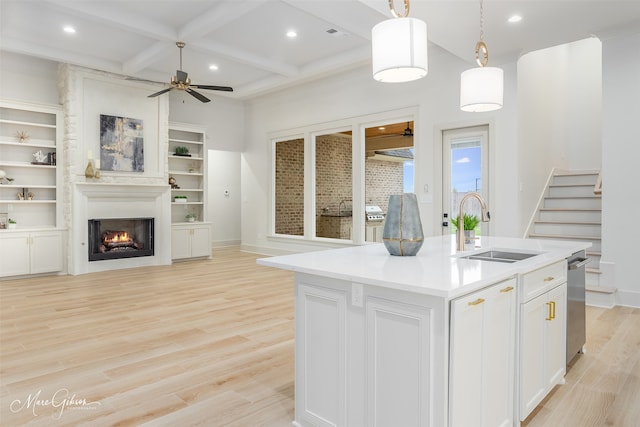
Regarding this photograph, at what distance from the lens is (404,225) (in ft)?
7.43

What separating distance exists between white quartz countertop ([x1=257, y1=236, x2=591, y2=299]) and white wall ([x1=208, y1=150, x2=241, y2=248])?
7492 mm

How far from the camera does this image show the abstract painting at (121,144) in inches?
268

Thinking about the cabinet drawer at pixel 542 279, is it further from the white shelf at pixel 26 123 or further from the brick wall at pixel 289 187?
the white shelf at pixel 26 123

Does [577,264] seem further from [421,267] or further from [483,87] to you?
[421,267]

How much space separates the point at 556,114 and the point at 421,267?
631 cm

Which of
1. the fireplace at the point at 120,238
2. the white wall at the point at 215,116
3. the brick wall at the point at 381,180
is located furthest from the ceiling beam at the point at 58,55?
the brick wall at the point at 381,180

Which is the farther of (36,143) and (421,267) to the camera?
(36,143)

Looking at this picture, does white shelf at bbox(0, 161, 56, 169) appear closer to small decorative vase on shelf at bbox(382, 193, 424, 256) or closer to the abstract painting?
the abstract painting

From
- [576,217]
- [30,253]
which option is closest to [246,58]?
[30,253]

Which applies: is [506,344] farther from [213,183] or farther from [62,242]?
[213,183]

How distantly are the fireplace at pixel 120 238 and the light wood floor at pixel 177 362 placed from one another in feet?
4.93

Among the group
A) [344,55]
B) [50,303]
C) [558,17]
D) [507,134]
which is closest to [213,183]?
[344,55]

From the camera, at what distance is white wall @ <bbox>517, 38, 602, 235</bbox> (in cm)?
561

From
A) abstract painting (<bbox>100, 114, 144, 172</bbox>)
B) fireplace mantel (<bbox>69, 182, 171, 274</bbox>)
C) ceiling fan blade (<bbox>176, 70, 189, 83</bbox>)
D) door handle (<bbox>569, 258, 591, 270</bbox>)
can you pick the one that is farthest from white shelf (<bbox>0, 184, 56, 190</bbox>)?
door handle (<bbox>569, 258, 591, 270</bbox>)
